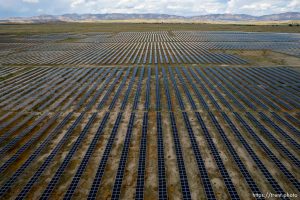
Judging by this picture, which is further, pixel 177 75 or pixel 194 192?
pixel 177 75

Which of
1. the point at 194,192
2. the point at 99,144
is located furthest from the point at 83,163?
the point at 194,192

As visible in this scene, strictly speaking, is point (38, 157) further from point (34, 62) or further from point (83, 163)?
point (34, 62)

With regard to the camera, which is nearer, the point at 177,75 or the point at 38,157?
the point at 38,157

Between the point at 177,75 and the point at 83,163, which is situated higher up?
Answer: the point at 177,75

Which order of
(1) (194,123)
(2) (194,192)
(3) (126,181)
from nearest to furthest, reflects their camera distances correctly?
(2) (194,192)
(3) (126,181)
(1) (194,123)

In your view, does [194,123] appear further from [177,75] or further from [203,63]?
[203,63]

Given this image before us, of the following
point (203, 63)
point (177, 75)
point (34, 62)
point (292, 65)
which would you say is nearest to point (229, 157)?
point (177, 75)

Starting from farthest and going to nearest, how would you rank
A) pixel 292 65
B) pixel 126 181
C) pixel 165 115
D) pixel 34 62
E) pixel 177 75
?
pixel 34 62
pixel 292 65
pixel 177 75
pixel 165 115
pixel 126 181

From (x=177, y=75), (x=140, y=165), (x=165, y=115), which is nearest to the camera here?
(x=140, y=165)

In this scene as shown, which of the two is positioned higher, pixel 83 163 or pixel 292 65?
pixel 292 65
